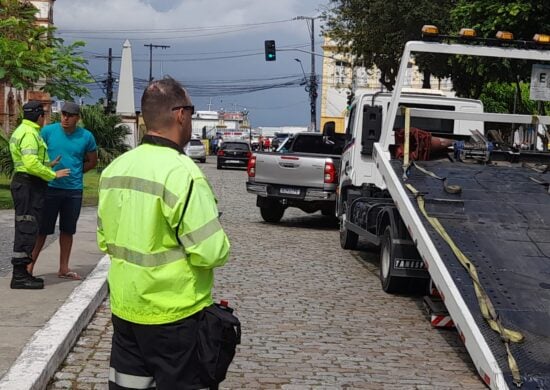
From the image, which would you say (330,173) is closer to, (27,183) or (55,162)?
(55,162)

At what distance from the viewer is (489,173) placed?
364 inches

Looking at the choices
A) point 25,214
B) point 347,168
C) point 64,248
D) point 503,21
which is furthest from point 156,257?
point 503,21

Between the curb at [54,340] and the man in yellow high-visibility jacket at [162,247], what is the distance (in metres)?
1.89

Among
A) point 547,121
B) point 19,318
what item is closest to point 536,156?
point 547,121

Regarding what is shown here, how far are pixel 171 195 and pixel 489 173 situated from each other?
6.39 metres

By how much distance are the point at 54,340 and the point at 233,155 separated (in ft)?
127

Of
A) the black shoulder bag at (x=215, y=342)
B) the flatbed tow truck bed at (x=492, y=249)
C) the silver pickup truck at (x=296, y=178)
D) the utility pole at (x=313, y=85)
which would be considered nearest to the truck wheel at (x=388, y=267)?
the flatbed tow truck bed at (x=492, y=249)

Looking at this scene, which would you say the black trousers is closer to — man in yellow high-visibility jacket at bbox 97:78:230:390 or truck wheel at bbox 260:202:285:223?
man in yellow high-visibility jacket at bbox 97:78:230:390

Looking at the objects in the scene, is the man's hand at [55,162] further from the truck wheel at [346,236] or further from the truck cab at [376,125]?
the truck wheel at [346,236]

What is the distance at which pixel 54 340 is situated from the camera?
630cm

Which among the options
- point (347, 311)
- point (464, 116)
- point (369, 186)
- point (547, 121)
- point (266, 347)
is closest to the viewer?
point (266, 347)

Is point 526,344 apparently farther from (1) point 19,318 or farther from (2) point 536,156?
(2) point 536,156

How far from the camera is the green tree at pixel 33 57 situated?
1600 cm

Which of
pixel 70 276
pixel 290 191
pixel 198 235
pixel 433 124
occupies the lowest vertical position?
pixel 70 276
